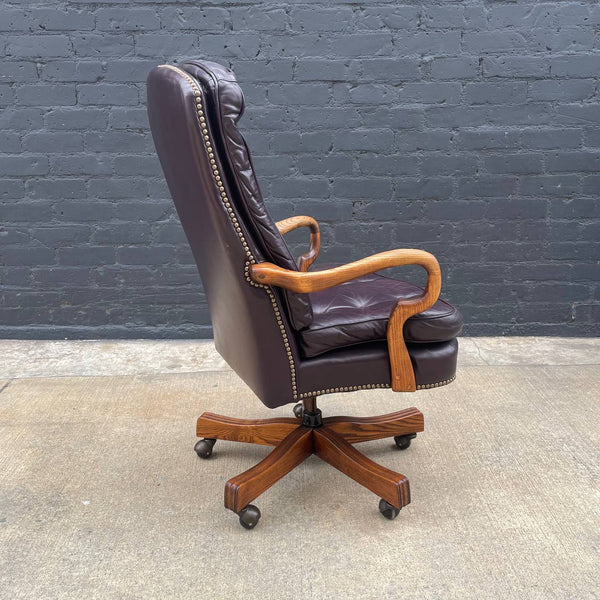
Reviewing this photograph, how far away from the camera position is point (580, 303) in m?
3.23

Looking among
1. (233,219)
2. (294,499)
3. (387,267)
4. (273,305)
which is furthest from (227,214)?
(294,499)

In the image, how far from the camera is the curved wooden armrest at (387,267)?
1600 millimetres

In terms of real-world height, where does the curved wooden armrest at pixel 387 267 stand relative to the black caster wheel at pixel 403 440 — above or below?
above

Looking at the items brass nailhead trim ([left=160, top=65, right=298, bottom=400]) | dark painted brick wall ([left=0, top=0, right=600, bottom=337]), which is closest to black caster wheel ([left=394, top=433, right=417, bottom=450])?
brass nailhead trim ([left=160, top=65, right=298, bottom=400])

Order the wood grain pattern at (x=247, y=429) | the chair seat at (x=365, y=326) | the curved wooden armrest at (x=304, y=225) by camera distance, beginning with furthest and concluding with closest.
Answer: the curved wooden armrest at (x=304, y=225) → the wood grain pattern at (x=247, y=429) → the chair seat at (x=365, y=326)

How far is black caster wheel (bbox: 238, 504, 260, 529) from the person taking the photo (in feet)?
5.68

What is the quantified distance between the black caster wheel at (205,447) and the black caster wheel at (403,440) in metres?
0.57

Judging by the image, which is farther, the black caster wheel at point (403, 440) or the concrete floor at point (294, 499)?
the black caster wheel at point (403, 440)

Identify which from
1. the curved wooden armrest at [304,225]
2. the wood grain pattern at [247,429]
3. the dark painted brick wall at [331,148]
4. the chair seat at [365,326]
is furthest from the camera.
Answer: the dark painted brick wall at [331,148]

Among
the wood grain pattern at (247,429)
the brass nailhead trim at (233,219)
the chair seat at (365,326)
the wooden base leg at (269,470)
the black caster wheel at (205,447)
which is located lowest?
the black caster wheel at (205,447)

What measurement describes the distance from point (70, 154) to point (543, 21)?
2128 millimetres

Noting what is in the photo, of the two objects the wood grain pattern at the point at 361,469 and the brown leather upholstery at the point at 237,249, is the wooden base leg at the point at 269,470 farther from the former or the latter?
the brown leather upholstery at the point at 237,249

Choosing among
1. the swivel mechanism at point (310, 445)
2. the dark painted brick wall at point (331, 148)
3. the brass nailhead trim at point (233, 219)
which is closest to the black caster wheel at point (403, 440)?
the swivel mechanism at point (310, 445)

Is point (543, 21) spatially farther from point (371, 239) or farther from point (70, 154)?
point (70, 154)
